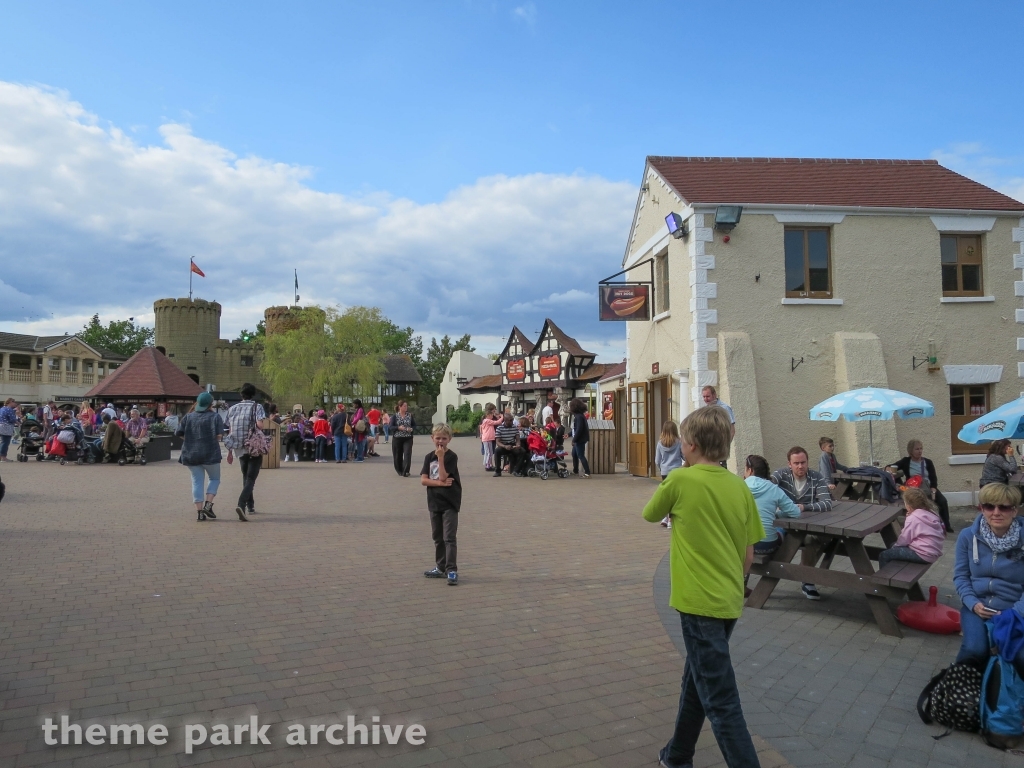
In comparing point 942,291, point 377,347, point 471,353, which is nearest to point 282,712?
point 942,291

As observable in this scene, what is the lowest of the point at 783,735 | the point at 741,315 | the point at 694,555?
the point at 783,735

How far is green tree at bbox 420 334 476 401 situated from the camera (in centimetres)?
8594

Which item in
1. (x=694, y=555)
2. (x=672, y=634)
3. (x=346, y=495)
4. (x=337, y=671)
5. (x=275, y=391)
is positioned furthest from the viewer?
(x=275, y=391)

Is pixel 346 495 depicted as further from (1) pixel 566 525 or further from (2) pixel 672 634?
(2) pixel 672 634

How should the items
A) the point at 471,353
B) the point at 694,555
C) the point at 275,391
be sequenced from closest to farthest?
the point at 694,555
the point at 275,391
the point at 471,353

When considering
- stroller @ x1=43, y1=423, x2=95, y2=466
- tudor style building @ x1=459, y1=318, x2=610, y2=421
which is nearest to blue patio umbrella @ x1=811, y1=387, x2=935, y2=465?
stroller @ x1=43, y1=423, x2=95, y2=466

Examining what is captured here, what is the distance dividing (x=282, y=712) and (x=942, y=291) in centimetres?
1453

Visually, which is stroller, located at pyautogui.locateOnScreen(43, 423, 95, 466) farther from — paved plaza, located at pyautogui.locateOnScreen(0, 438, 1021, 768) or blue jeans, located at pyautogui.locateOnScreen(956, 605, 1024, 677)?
blue jeans, located at pyautogui.locateOnScreen(956, 605, 1024, 677)

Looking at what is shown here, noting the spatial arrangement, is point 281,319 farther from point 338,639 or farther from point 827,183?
point 338,639

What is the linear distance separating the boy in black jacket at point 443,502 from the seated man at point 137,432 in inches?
638

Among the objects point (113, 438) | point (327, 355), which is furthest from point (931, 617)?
point (327, 355)

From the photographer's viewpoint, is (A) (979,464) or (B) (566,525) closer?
(B) (566,525)

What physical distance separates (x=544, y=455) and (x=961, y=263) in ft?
30.7

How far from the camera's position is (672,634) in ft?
18.0
